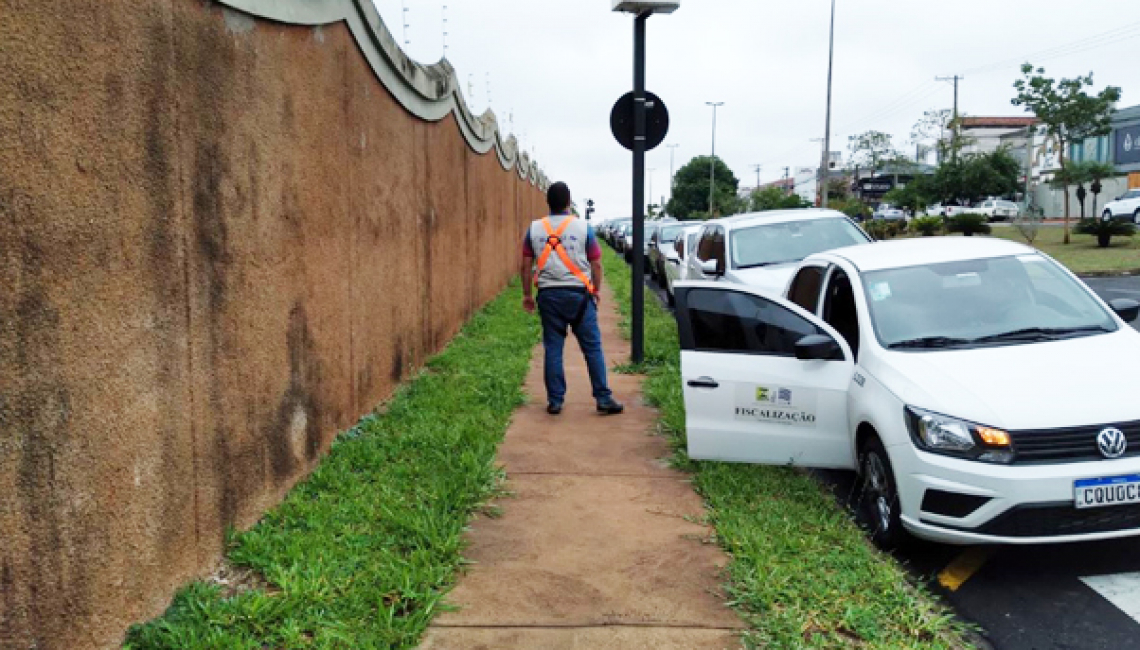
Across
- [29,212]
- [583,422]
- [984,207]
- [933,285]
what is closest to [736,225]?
[583,422]

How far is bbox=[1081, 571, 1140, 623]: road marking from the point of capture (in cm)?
411

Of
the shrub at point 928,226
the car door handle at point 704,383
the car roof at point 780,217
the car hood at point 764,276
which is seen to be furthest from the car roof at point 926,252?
the shrub at point 928,226

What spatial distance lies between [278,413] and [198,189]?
4.57 feet

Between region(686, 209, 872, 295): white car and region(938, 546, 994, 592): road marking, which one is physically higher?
region(686, 209, 872, 295): white car

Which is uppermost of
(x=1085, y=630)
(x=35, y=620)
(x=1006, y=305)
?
(x=1006, y=305)

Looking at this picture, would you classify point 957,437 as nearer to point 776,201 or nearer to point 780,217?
point 780,217

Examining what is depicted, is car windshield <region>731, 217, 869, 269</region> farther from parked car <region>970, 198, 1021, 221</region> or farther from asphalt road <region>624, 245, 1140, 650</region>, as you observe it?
parked car <region>970, 198, 1021, 221</region>

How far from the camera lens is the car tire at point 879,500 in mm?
4699

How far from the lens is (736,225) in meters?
11.2

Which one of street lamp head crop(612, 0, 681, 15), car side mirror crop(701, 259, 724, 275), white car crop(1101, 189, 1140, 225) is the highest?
street lamp head crop(612, 0, 681, 15)

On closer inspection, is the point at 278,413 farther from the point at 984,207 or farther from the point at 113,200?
the point at 984,207

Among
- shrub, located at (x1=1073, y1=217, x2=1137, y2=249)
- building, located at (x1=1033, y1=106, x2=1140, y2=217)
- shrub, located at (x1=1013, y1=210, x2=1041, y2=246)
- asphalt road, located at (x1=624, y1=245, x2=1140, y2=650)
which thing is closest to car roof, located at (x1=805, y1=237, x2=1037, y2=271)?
asphalt road, located at (x1=624, y1=245, x2=1140, y2=650)

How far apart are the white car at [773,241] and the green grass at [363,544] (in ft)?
13.2

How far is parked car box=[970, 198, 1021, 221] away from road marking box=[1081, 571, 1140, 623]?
179ft
